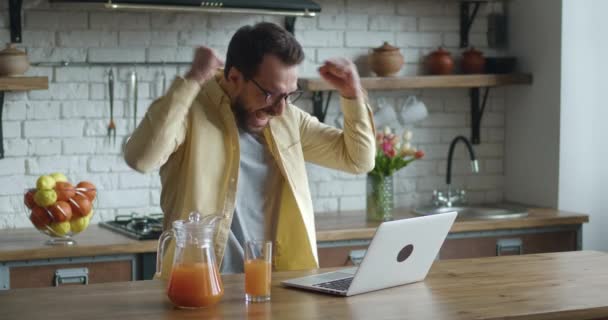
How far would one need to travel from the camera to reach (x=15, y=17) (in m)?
3.81

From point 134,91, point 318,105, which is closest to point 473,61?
point 318,105

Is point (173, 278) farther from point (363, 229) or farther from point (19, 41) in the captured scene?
point (19, 41)

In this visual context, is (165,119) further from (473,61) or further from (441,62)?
(473,61)

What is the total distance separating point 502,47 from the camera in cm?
476

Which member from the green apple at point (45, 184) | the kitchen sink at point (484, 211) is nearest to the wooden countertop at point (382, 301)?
the green apple at point (45, 184)

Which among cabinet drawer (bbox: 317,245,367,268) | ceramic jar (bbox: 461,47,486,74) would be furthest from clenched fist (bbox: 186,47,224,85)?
ceramic jar (bbox: 461,47,486,74)

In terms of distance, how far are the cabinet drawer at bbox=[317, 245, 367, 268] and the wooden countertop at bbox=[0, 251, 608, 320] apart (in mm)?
1196

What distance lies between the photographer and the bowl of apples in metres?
3.47

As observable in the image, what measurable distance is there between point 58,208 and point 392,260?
1.56m

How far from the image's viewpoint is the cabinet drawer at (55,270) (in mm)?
3404

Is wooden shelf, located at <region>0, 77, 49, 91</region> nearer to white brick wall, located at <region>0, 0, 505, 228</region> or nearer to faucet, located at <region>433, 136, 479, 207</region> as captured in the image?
white brick wall, located at <region>0, 0, 505, 228</region>

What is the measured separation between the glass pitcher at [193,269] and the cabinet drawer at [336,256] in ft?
5.44

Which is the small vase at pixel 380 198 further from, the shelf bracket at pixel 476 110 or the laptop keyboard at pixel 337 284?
the laptop keyboard at pixel 337 284

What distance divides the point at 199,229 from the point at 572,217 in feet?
8.30
